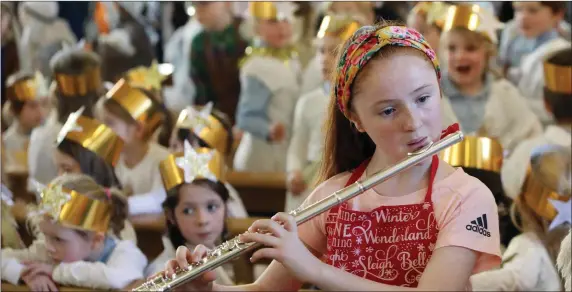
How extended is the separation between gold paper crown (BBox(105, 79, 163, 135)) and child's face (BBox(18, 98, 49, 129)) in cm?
108

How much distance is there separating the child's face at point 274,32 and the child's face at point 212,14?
1.79 ft

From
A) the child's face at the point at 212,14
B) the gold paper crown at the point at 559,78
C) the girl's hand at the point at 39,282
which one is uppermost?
the child's face at the point at 212,14

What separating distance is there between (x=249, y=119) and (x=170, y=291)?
13.1 feet

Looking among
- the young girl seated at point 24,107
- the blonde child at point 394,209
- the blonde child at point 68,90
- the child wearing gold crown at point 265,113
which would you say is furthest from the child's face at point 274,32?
the blonde child at point 394,209

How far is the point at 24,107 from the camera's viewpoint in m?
6.14

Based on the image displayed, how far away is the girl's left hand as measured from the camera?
11.8 feet

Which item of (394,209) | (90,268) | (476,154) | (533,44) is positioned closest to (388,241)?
(394,209)

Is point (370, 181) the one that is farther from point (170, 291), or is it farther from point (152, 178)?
point (152, 178)

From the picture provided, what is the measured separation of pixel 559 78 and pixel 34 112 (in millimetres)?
3255

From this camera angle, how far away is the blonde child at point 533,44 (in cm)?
571

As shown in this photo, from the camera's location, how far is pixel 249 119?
5949 mm

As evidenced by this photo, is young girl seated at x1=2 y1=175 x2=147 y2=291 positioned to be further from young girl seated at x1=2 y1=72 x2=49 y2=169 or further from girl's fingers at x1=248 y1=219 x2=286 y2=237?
young girl seated at x1=2 y1=72 x2=49 y2=169

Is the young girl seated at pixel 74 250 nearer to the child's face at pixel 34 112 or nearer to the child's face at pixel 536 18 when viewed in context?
the child's face at pixel 34 112

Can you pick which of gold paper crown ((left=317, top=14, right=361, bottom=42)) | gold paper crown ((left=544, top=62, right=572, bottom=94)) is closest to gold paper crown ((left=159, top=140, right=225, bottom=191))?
gold paper crown ((left=317, top=14, right=361, bottom=42))
